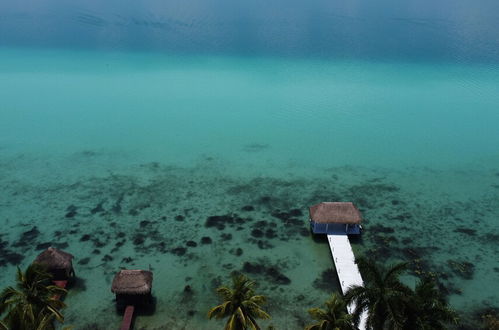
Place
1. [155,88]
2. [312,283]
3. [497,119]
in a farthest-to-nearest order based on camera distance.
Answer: [155,88]
[497,119]
[312,283]

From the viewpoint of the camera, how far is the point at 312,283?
78.2 feet

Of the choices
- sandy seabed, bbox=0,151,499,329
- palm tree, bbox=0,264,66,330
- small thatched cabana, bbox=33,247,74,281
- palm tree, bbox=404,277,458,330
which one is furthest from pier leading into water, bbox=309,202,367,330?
palm tree, bbox=0,264,66,330

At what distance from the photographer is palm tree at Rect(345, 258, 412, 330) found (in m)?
15.4

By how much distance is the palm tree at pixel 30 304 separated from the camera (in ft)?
48.9

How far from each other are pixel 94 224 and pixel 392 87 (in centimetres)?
4252

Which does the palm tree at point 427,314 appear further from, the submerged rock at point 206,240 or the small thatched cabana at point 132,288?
the submerged rock at point 206,240

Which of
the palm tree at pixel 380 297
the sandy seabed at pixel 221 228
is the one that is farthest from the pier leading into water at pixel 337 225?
the palm tree at pixel 380 297

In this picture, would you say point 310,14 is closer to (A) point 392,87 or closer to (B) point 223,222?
(A) point 392,87

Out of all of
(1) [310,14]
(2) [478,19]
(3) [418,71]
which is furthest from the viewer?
(1) [310,14]

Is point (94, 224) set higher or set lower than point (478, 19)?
lower

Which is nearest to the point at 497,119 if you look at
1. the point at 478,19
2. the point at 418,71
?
the point at 418,71

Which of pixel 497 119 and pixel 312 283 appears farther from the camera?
pixel 497 119

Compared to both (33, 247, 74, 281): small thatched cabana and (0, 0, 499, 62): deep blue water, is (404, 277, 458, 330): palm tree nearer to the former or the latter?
(33, 247, 74, 281): small thatched cabana

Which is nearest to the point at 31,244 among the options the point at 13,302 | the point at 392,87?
the point at 13,302
